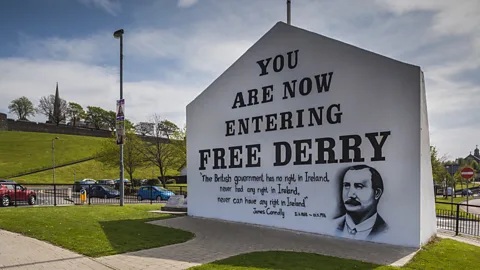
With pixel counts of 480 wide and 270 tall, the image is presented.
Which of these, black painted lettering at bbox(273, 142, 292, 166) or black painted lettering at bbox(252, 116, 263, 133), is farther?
black painted lettering at bbox(252, 116, 263, 133)

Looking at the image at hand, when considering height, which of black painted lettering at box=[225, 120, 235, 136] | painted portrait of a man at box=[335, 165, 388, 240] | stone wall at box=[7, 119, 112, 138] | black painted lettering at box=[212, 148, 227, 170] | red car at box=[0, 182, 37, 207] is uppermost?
stone wall at box=[7, 119, 112, 138]

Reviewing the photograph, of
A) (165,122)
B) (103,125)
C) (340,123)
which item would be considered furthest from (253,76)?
(103,125)

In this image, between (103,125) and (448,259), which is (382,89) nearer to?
(448,259)

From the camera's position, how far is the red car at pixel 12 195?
2077cm

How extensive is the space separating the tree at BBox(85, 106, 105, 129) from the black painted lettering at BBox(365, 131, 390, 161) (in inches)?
4852

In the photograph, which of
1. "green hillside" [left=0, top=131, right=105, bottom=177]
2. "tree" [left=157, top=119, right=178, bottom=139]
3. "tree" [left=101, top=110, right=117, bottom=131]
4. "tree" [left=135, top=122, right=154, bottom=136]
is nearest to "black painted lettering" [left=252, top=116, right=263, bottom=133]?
"tree" [left=157, top=119, right=178, bottom=139]

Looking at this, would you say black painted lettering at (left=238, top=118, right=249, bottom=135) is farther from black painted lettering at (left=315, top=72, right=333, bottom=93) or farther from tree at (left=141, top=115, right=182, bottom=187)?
tree at (left=141, top=115, right=182, bottom=187)

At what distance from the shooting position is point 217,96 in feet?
46.2

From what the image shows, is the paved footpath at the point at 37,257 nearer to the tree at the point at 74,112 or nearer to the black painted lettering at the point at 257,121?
the black painted lettering at the point at 257,121

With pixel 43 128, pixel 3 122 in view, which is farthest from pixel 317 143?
pixel 43 128

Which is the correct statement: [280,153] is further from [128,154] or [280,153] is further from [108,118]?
[108,118]

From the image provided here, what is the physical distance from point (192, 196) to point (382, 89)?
29.1ft

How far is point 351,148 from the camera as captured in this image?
32.4ft

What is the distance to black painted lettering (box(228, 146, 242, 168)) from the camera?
513 inches
